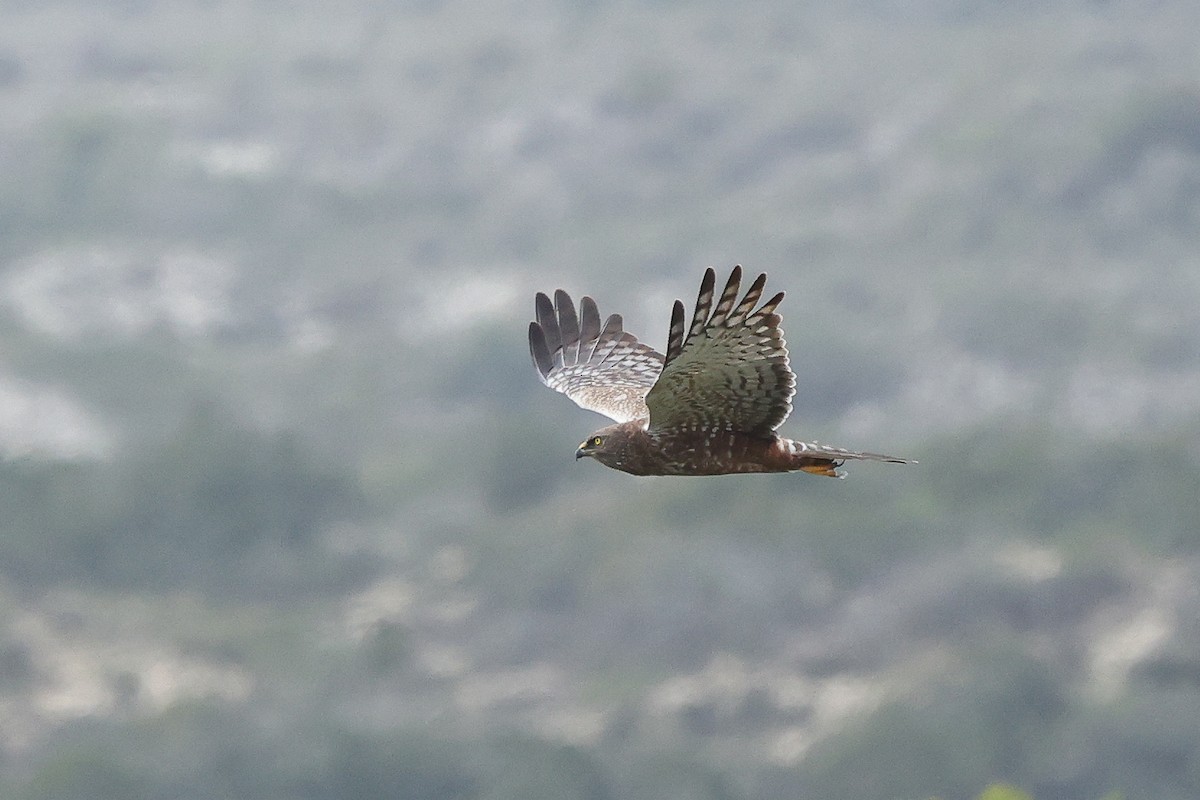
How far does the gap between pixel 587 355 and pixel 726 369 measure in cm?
736

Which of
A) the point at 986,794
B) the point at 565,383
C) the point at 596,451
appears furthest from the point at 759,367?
the point at 565,383

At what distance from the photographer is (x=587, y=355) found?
2606 cm

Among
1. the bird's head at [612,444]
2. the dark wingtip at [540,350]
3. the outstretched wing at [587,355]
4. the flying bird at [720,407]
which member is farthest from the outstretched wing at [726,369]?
the dark wingtip at [540,350]

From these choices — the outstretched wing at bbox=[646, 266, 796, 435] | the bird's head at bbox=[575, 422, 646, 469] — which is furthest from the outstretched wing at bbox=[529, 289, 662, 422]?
the outstretched wing at bbox=[646, 266, 796, 435]

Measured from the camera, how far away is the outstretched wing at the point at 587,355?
2500 cm

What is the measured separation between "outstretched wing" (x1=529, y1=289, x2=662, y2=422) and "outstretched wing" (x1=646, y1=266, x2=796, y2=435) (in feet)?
14.9

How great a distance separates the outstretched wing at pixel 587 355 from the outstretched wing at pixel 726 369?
14.9 feet

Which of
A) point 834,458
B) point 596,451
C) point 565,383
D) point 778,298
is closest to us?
point 778,298

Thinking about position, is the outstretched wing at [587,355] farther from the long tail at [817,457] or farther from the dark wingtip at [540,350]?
the long tail at [817,457]

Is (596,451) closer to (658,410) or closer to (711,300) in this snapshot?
(658,410)

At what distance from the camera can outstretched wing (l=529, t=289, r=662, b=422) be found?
2500 cm

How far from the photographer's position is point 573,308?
26.6 metres

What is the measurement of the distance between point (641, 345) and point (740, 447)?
19.7ft

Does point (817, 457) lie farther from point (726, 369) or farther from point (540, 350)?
point (540, 350)
